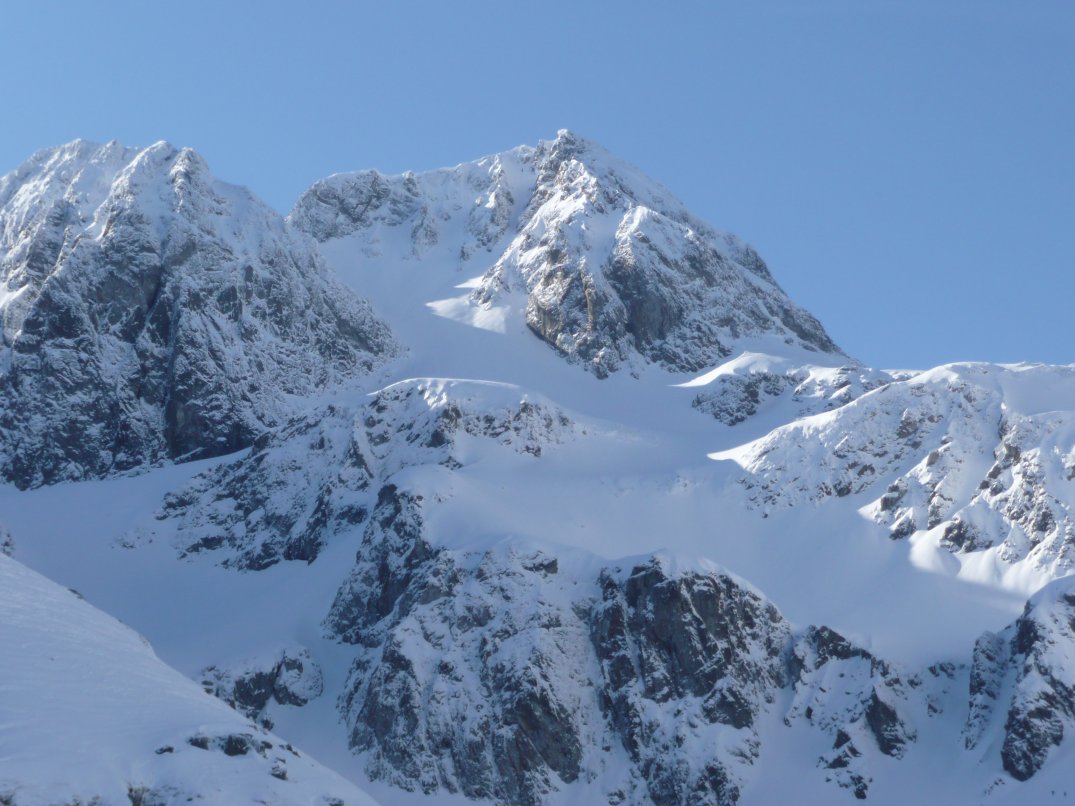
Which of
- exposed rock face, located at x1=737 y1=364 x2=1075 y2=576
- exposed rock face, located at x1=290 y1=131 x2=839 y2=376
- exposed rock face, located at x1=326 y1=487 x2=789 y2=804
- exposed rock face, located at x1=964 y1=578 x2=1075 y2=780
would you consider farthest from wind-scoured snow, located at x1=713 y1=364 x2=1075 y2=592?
exposed rock face, located at x1=290 y1=131 x2=839 y2=376

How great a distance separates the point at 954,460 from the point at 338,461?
5146 centimetres

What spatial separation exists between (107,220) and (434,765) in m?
91.4

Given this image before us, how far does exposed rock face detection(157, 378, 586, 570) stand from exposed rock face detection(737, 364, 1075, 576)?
21.8 m

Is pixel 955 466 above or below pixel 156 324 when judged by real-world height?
below

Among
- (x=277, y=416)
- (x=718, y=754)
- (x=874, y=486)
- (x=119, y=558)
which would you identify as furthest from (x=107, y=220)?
(x=718, y=754)

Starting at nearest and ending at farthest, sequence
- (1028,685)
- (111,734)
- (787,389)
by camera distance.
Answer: (111,734)
(1028,685)
(787,389)

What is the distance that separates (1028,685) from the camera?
95.8 m

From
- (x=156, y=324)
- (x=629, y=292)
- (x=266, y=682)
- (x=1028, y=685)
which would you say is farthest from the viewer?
(x=629, y=292)

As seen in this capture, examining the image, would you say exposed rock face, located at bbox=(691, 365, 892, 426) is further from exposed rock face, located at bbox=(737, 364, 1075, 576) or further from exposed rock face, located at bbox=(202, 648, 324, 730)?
exposed rock face, located at bbox=(202, 648, 324, 730)

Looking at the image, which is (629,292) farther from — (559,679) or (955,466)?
(559,679)

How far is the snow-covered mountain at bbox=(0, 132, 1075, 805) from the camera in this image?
9931 cm

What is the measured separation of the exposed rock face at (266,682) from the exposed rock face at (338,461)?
17.4 m

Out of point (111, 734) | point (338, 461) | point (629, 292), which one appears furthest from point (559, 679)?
point (629, 292)

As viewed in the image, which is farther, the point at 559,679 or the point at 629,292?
the point at 629,292
